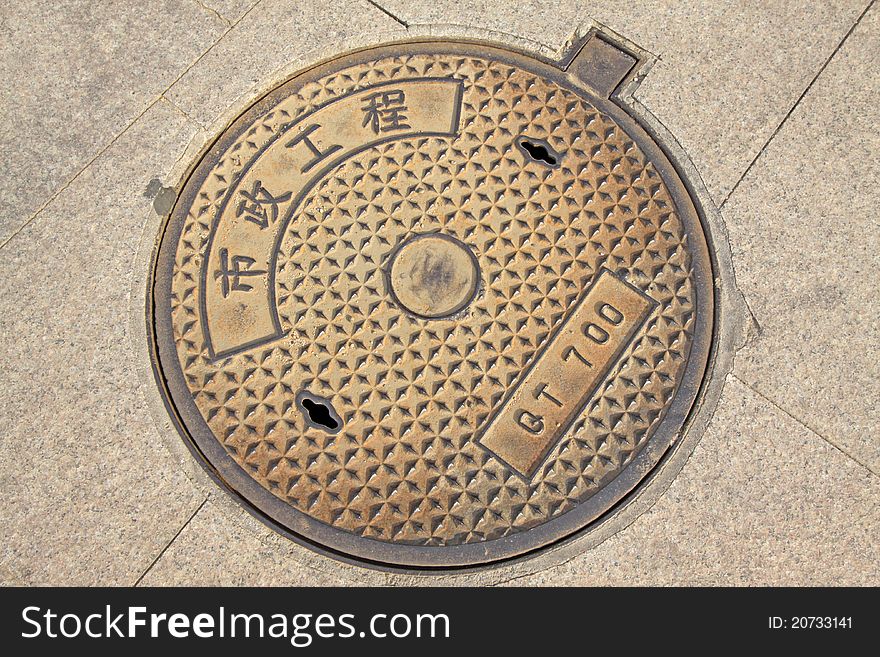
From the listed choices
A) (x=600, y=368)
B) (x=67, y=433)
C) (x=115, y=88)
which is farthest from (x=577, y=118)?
(x=67, y=433)

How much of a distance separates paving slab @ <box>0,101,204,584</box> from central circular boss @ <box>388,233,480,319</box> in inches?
42.7

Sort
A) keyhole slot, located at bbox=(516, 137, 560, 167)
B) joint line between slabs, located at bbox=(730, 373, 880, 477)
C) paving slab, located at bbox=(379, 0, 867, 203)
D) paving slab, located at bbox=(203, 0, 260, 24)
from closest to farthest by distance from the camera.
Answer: joint line between slabs, located at bbox=(730, 373, 880, 477), keyhole slot, located at bbox=(516, 137, 560, 167), paving slab, located at bbox=(379, 0, 867, 203), paving slab, located at bbox=(203, 0, 260, 24)

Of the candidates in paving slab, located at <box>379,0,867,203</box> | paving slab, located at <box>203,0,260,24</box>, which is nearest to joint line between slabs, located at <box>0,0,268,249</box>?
paving slab, located at <box>203,0,260,24</box>

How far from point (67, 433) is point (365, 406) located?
118 cm

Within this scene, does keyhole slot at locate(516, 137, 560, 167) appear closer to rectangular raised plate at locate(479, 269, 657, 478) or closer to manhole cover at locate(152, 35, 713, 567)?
manhole cover at locate(152, 35, 713, 567)

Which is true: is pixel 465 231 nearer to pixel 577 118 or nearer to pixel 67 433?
pixel 577 118

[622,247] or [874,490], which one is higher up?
[622,247]

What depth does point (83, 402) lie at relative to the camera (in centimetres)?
281

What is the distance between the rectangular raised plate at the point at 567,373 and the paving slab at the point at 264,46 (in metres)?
1.50

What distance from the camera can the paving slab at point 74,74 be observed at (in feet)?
9.90

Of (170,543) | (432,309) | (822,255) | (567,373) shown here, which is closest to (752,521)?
(567,373)

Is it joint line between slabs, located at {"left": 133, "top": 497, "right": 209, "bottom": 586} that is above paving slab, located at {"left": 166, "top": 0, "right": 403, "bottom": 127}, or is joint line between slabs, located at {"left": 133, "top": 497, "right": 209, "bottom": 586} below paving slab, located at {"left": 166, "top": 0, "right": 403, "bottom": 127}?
below

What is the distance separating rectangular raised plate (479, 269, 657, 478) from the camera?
270 cm

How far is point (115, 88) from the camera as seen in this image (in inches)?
122
